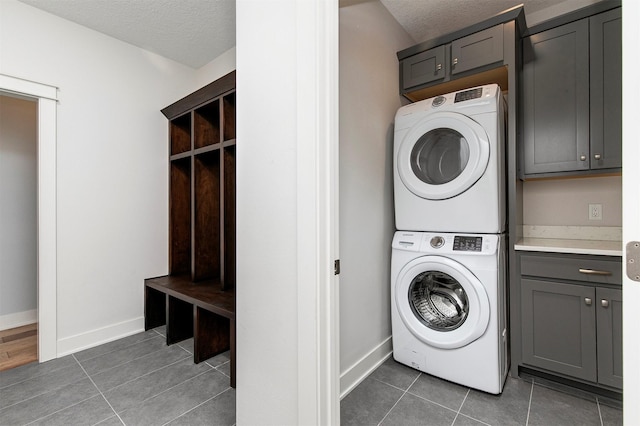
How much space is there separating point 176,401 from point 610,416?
2.35 meters

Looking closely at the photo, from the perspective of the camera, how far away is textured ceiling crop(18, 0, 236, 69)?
2186mm

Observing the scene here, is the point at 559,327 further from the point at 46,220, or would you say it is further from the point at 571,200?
the point at 46,220

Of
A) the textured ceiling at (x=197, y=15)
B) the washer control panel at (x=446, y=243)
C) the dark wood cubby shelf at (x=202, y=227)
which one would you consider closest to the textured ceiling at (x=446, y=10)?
the textured ceiling at (x=197, y=15)

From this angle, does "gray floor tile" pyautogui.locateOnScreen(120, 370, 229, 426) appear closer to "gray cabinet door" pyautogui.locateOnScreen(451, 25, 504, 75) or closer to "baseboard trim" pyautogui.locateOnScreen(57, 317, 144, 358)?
"baseboard trim" pyautogui.locateOnScreen(57, 317, 144, 358)

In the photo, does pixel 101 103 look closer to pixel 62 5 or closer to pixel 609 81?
pixel 62 5

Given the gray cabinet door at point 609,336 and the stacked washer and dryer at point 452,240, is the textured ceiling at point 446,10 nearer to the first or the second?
the stacked washer and dryer at point 452,240

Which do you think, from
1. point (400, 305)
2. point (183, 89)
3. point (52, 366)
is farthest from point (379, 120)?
point (52, 366)

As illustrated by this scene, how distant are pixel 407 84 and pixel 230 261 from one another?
78.3 inches

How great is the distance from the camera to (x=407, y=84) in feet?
7.82

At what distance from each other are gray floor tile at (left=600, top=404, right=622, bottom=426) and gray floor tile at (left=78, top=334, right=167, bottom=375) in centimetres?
287

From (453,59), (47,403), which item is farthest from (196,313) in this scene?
(453,59)

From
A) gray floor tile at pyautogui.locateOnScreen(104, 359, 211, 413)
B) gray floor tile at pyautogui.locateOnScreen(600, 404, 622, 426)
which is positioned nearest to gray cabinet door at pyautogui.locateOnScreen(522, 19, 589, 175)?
gray floor tile at pyautogui.locateOnScreen(600, 404, 622, 426)

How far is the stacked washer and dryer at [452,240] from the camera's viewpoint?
70.1 inches
